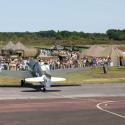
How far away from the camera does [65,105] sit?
32.6m

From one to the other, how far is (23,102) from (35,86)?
10.5m

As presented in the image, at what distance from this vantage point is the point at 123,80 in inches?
1950

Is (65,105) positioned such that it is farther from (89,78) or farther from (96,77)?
(96,77)

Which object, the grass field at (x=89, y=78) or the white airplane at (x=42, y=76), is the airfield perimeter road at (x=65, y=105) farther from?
the grass field at (x=89, y=78)

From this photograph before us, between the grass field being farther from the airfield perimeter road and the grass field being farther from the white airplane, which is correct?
the white airplane

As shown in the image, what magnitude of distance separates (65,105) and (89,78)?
18486 millimetres

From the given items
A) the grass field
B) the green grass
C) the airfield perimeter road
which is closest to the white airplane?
the airfield perimeter road

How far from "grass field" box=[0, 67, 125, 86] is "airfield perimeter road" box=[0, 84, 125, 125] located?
114 inches

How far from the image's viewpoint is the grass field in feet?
157

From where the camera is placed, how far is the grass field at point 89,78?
47719 mm

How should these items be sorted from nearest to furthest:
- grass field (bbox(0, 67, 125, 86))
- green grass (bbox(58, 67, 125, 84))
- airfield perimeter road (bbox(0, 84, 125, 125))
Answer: airfield perimeter road (bbox(0, 84, 125, 125))
grass field (bbox(0, 67, 125, 86))
green grass (bbox(58, 67, 125, 84))

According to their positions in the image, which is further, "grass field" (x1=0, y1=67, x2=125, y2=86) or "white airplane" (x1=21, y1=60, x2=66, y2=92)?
"grass field" (x1=0, y1=67, x2=125, y2=86)

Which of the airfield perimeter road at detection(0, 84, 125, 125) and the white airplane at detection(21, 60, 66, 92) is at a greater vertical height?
the white airplane at detection(21, 60, 66, 92)

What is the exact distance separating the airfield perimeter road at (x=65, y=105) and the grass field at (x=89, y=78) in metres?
2.88
